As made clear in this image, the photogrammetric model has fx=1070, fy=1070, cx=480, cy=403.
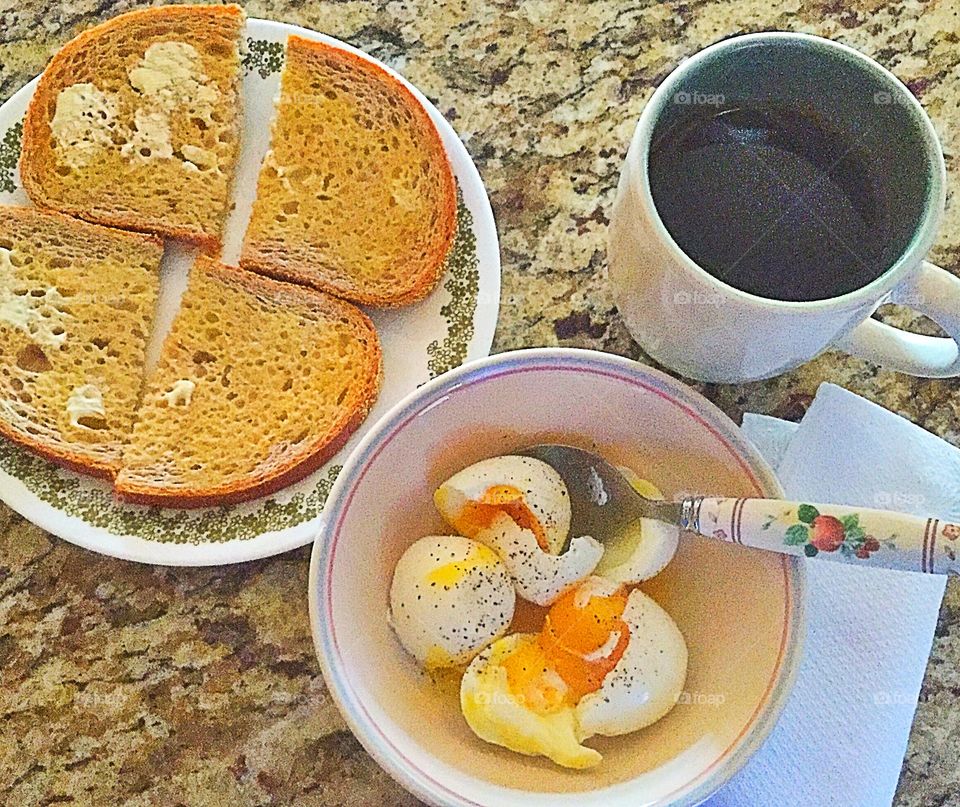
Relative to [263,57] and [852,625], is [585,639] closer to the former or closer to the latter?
[852,625]

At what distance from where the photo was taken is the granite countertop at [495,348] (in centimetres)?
92

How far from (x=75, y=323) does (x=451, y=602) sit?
47 centimetres

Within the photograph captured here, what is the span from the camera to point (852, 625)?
2.92 feet

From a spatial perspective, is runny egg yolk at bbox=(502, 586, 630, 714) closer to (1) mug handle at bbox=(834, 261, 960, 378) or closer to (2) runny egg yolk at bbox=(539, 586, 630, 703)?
(2) runny egg yolk at bbox=(539, 586, 630, 703)

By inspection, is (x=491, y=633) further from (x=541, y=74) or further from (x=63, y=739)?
(x=541, y=74)

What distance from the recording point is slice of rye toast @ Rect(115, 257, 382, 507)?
926mm

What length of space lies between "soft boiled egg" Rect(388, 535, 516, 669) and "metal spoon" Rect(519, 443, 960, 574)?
0.09m

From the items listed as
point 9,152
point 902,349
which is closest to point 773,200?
point 902,349

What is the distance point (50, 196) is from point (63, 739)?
19.4 inches

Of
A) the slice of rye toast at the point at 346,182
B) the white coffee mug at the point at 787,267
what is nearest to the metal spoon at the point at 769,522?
the white coffee mug at the point at 787,267

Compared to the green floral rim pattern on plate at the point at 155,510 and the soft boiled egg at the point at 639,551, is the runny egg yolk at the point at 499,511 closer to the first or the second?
the soft boiled egg at the point at 639,551

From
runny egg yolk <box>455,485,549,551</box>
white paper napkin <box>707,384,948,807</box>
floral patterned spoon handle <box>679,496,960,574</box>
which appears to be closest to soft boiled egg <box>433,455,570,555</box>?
runny egg yolk <box>455,485,549,551</box>

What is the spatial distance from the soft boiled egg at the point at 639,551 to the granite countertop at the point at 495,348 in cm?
20

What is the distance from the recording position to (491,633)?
2.60 ft
